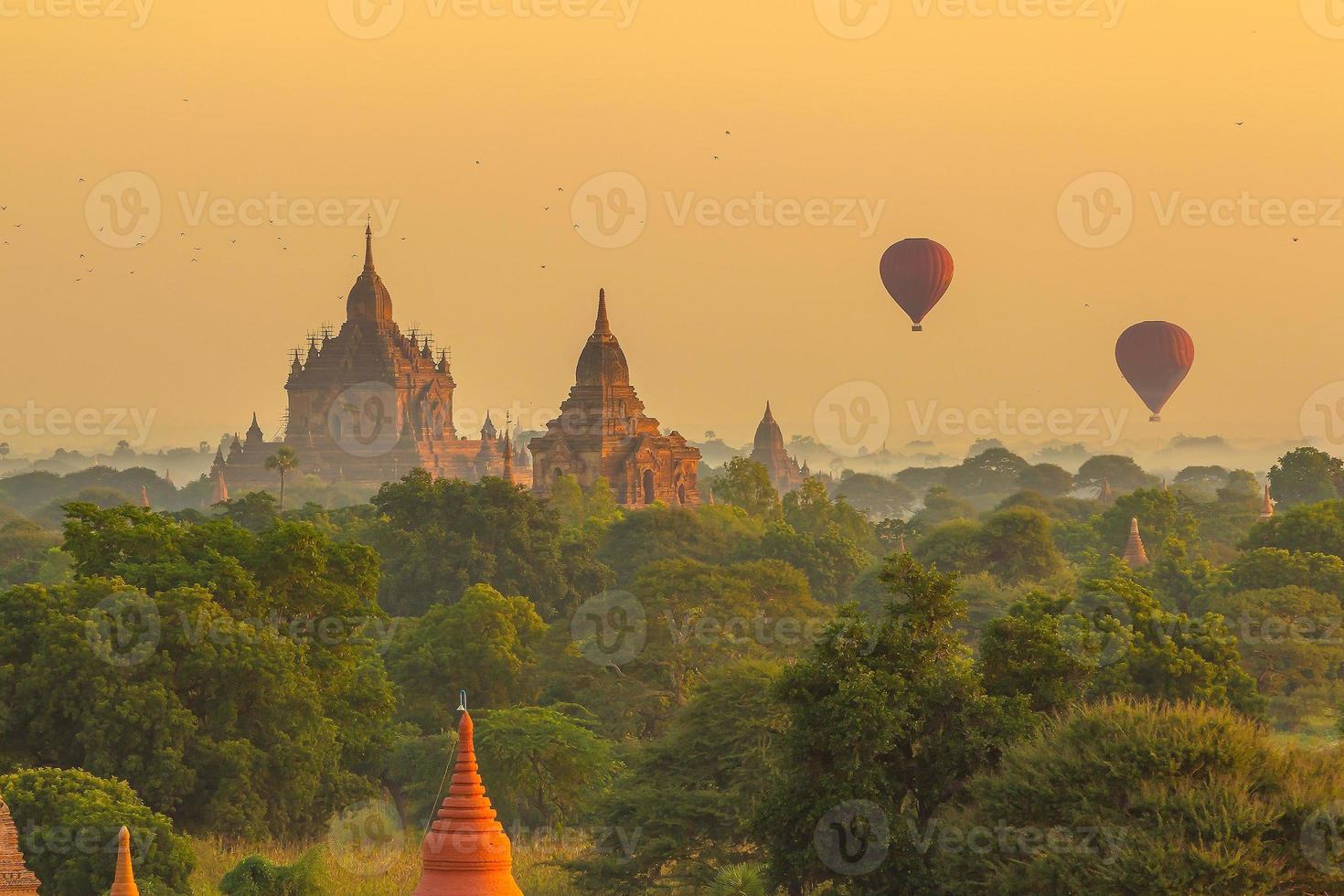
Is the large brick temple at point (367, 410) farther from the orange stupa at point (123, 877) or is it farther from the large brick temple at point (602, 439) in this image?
the orange stupa at point (123, 877)

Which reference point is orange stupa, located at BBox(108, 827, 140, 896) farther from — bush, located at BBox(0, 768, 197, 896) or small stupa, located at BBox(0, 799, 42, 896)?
bush, located at BBox(0, 768, 197, 896)

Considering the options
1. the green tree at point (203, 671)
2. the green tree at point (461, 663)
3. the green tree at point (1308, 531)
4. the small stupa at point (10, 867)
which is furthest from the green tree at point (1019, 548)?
the small stupa at point (10, 867)

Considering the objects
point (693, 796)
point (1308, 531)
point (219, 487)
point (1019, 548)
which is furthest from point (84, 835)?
point (219, 487)

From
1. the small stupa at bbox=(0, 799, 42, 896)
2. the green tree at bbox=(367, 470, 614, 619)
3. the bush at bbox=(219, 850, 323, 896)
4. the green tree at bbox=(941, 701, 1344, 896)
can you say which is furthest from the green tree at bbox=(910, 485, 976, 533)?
the small stupa at bbox=(0, 799, 42, 896)

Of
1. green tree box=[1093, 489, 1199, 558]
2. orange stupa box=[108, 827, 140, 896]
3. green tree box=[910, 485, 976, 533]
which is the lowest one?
orange stupa box=[108, 827, 140, 896]

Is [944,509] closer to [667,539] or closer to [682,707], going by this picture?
[667,539]

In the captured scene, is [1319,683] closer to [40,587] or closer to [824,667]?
[40,587]
